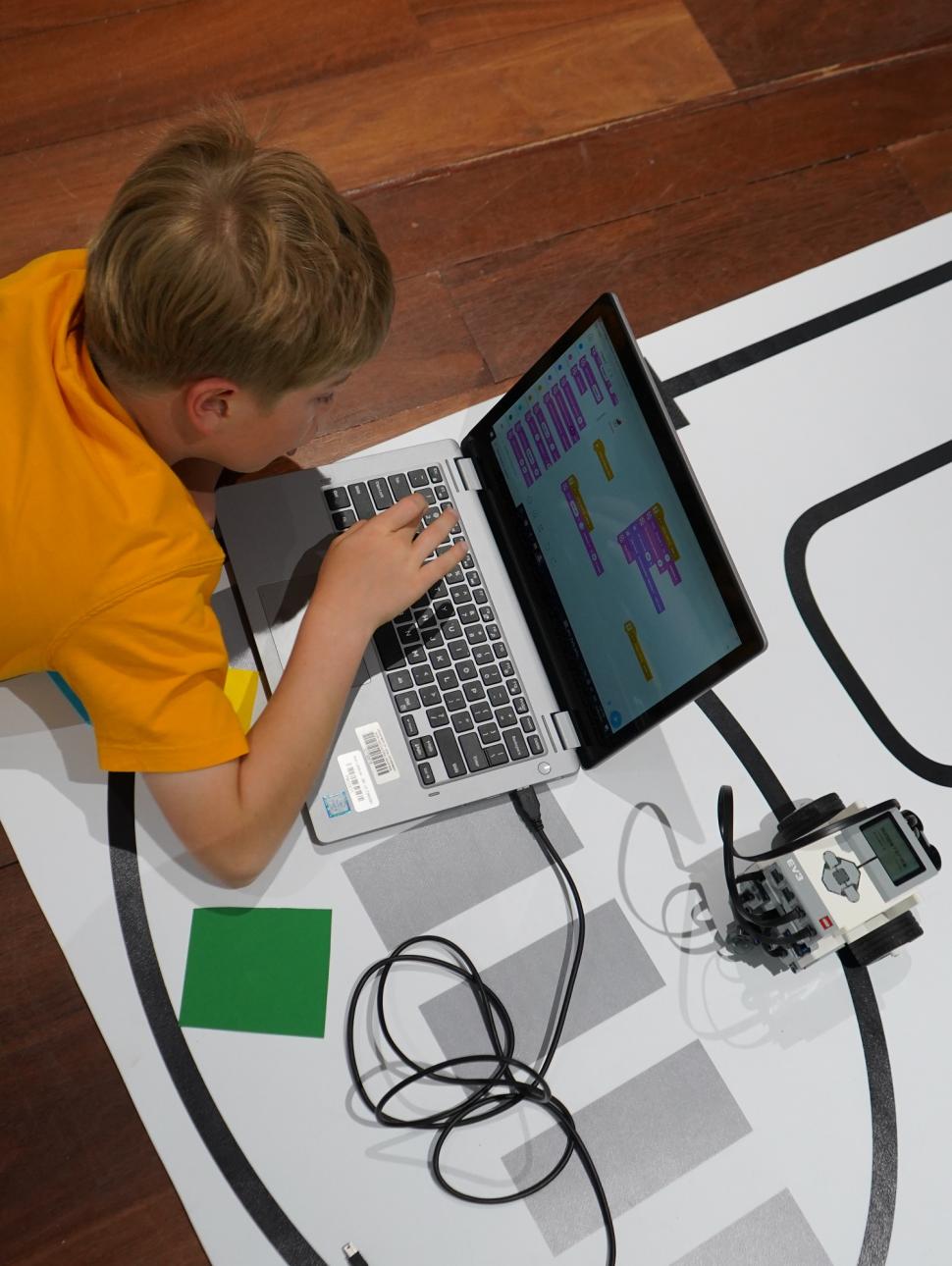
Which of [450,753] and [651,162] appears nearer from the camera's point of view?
[450,753]

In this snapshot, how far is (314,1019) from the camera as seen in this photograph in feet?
2.56

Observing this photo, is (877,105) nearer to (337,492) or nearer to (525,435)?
(525,435)

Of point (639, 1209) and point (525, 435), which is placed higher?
point (525, 435)

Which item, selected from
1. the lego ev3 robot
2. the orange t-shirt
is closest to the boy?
the orange t-shirt

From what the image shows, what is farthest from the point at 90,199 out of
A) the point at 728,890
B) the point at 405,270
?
the point at 728,890

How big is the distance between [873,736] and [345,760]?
0.48 m

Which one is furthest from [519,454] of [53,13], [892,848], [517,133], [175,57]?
[53,13]

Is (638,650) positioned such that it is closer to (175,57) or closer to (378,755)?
(378,755)

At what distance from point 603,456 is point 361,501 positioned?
224 mm

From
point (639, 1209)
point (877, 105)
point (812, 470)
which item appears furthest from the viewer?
point (877, 105)

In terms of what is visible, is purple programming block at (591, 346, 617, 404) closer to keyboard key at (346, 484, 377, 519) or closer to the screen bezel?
the screen bezel

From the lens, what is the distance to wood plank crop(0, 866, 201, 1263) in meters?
0.76

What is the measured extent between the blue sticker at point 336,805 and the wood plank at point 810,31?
104 centimetres

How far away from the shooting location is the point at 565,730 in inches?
33.8
